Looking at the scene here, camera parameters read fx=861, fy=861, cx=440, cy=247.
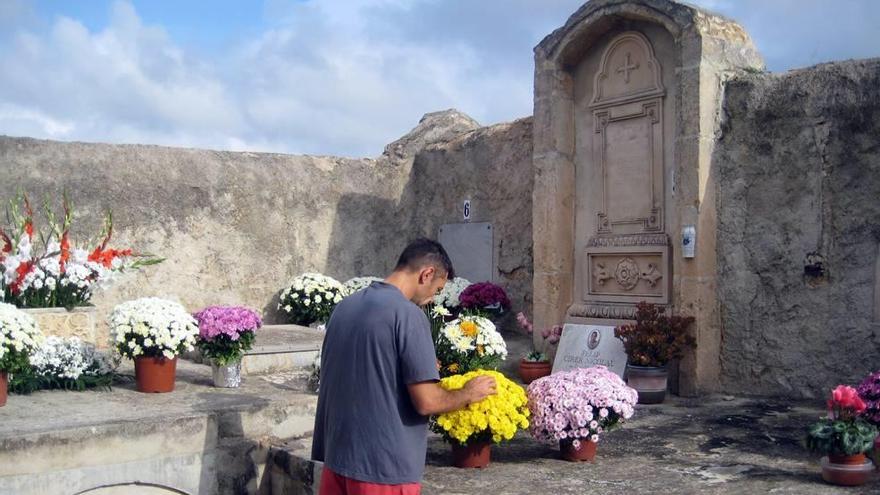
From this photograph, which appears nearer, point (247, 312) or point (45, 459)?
point (45, 459)

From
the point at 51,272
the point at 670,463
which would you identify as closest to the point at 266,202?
the point at 51,272

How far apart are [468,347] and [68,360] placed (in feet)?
9.43

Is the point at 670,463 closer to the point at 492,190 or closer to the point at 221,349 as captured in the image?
the point at 221,349

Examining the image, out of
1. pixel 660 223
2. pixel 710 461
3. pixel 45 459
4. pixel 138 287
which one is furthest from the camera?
pixel 138 287

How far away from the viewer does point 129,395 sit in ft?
19.4

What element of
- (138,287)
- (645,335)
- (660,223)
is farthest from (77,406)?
(660,223)

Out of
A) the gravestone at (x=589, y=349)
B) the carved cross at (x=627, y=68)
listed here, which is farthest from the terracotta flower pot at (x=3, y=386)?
the carved cross at (x=627, y=68)

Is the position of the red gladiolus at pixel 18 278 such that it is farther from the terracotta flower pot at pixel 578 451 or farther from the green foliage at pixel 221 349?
the terracotta flower pot at pixel 578 451

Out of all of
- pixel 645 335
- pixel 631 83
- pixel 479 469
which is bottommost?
pixel 479 469

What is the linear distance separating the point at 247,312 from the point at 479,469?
2.33 m

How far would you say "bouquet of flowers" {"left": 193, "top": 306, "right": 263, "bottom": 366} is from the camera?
6.20 m

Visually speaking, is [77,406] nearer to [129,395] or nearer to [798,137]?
[129,395]

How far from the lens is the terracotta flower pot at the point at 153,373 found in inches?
236

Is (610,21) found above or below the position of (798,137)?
above
